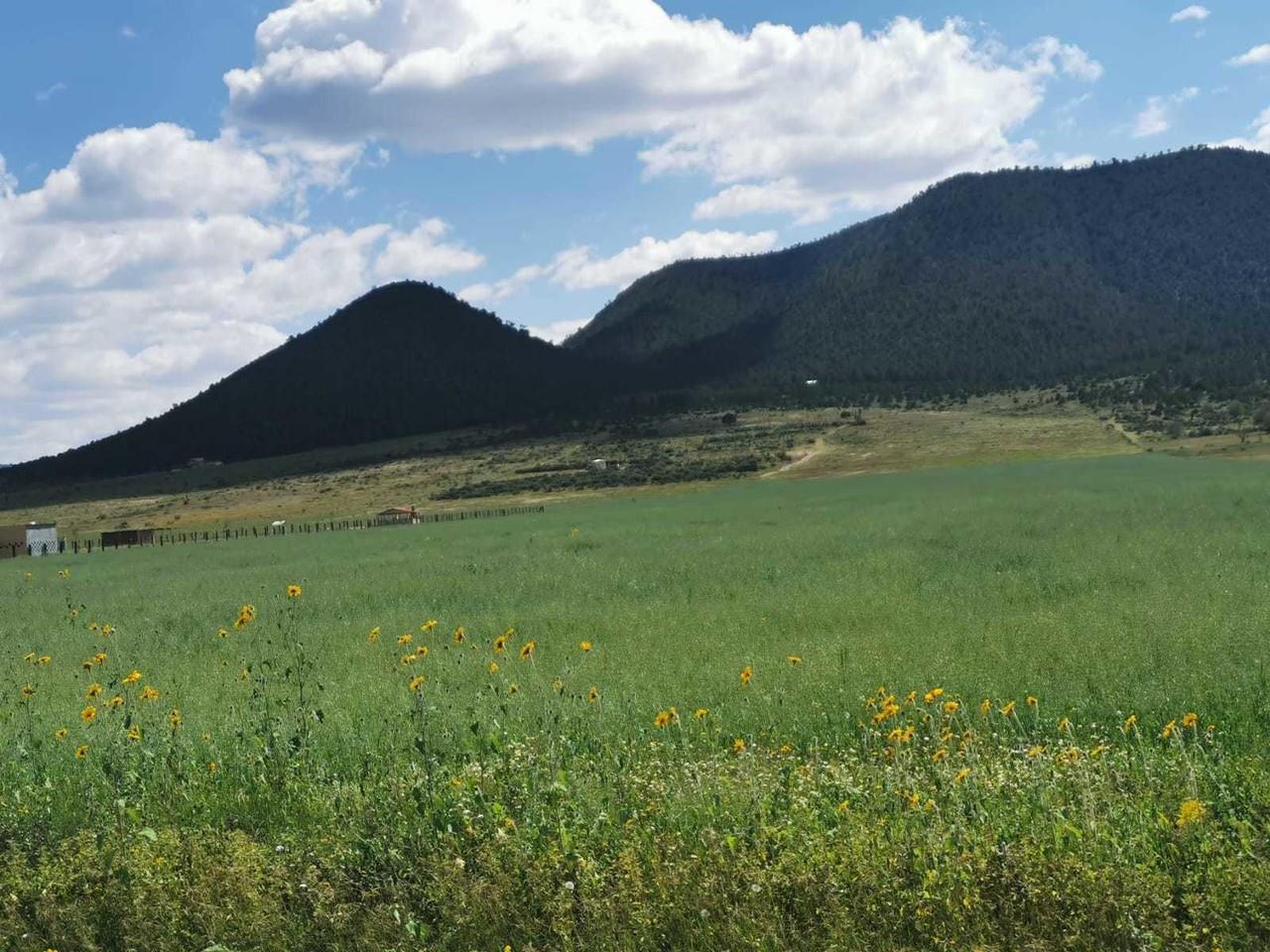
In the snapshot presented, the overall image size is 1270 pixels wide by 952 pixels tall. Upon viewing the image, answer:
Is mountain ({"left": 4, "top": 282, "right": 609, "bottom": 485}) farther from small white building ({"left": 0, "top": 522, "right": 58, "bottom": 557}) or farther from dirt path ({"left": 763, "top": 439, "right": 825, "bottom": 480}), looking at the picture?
small white building ({"left": 0, "top": 522, "right": 58, "bottom": 557})

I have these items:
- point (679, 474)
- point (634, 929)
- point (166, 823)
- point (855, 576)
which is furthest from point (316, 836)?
point (679, 474)

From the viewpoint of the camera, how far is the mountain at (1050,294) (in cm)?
14450

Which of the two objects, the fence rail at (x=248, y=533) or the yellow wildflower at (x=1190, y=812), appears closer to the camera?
the yellow wildflower at (x=1190, y=812)

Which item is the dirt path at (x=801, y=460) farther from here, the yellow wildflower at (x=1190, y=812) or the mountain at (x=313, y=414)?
the yellow wildflower at (x=1190, y=812)

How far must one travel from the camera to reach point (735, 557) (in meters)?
27.6

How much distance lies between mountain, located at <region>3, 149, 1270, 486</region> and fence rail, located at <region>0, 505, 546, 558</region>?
68900mm

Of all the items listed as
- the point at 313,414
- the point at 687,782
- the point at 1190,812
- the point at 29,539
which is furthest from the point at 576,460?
the point at 1190,812

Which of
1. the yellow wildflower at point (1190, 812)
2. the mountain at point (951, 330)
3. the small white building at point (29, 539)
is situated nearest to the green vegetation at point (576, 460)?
the mountain at point (951, 330)

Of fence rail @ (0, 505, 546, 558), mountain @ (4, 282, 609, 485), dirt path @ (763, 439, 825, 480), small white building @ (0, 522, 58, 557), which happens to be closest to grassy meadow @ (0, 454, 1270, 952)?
fence rail @ (0, 505, 546, 558)

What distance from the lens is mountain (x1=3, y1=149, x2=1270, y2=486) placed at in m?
149

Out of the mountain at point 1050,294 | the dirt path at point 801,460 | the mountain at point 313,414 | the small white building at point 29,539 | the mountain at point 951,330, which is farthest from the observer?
the mountain at point 313,414

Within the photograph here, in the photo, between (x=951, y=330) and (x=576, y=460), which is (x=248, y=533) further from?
(x=951, y=330)

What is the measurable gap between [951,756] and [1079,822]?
144cm

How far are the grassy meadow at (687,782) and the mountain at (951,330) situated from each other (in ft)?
404
